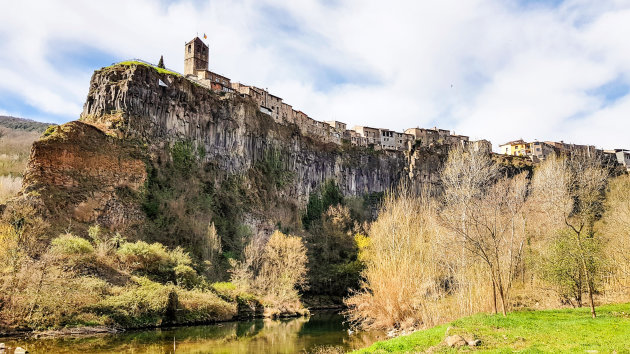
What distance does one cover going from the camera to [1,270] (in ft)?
98.9

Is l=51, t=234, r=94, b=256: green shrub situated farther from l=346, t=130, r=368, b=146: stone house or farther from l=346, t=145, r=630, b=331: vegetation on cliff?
l=346, t=130, r=368, b=146: stone house

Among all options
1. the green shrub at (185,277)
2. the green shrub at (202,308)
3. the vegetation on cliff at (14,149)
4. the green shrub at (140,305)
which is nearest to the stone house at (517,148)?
the green shrub at (202,308)

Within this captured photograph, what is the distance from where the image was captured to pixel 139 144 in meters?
55.9

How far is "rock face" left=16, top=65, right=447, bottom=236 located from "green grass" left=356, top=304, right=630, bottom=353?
129 ft

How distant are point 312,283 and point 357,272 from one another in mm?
6392

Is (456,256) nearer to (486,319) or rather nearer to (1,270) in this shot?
(486,319)

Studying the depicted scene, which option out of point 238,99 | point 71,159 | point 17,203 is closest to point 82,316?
point 17,203

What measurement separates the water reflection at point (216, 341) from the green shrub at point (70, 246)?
10052 millimetres

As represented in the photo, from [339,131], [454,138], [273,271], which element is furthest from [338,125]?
[273,271]

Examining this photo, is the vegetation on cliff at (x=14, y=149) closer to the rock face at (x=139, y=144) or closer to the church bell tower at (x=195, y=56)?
the rock face at (x=139, y=144)

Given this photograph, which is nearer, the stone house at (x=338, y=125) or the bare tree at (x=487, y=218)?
the bare tree at (x=487, y=218)

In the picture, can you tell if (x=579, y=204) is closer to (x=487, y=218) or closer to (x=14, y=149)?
(x=487, y=218)

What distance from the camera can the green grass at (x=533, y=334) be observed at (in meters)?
14.3

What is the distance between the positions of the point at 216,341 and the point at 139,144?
33856 mm
